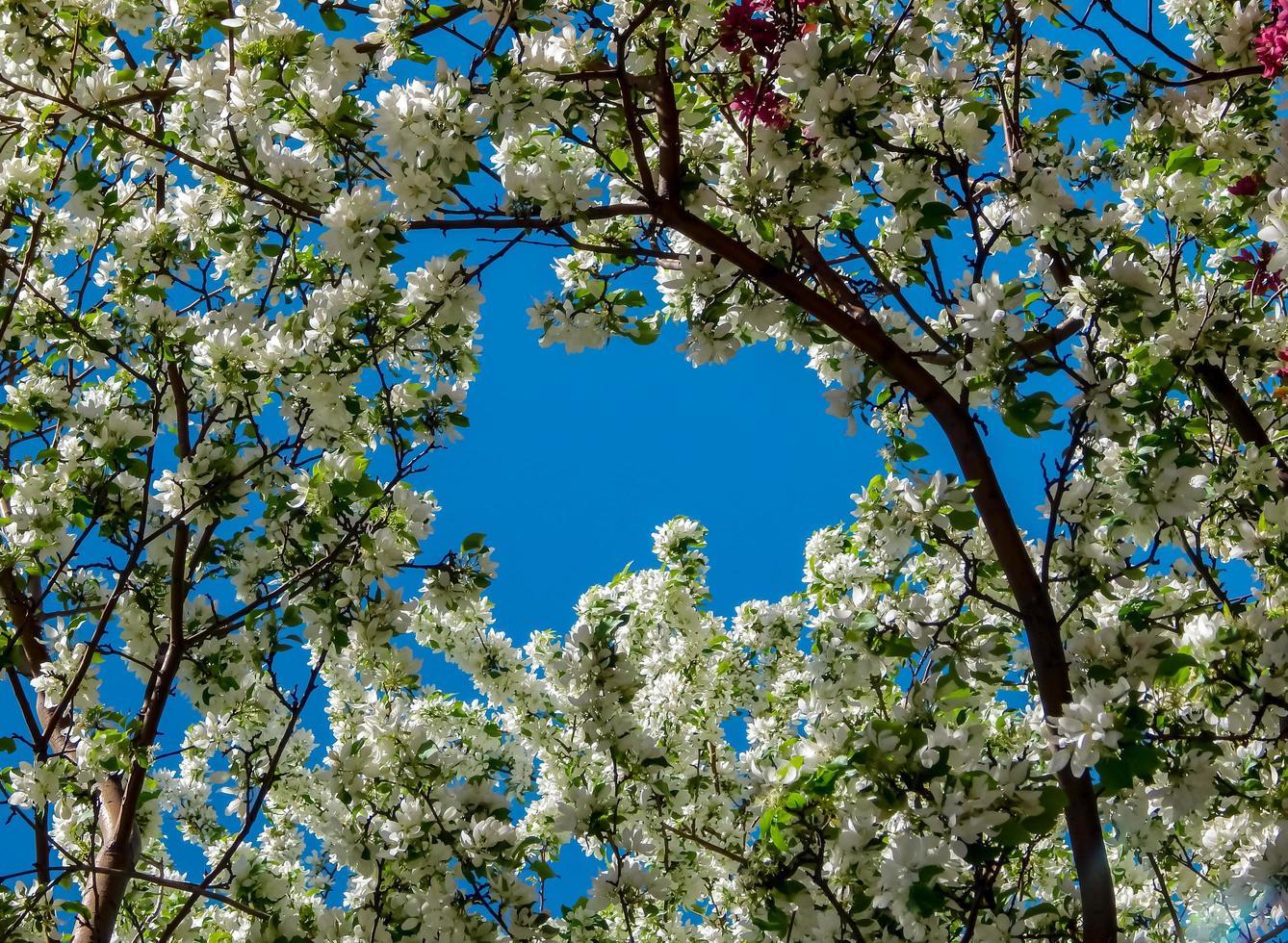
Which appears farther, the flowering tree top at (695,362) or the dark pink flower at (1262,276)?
the dark pink flower at (1262,276)

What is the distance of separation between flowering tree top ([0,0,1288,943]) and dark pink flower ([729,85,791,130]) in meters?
0.03

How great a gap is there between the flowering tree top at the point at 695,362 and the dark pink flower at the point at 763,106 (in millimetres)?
25

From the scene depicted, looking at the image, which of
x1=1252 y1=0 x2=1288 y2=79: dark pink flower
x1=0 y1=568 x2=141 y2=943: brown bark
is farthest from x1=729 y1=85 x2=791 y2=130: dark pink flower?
x1=0 y1=568 x2=141 y2=943: brown bark

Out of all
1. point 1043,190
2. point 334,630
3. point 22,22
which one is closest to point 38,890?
point 334,630

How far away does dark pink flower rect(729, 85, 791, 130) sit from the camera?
248 cm

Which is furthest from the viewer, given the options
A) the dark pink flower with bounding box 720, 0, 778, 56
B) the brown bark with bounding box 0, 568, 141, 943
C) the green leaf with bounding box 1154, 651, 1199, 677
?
the brown bark with bounding box 0, 568, 141, 943

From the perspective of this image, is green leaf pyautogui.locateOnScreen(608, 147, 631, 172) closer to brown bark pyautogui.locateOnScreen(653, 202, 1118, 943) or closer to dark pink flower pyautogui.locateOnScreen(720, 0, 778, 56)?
brown bark pyautogui.locateOnScreen(653, 202, 1118, 943)

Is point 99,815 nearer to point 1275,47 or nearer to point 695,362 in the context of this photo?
point 695,362

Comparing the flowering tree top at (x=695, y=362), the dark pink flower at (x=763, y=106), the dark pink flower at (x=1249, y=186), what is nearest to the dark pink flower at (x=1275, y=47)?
the flowering tree top at (x=695, y=362)

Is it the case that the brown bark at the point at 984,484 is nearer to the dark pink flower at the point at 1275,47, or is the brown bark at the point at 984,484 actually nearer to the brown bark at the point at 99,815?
the dark pink flower at the point at 1275,47

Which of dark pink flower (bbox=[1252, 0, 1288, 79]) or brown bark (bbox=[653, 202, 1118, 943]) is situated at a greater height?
dark pink flower (bbox=[1252, 0, 1288, 79])

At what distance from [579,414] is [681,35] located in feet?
40.6

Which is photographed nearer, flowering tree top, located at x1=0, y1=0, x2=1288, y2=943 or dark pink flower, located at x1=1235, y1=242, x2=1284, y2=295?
flowering tree top, located at x1=0, y1=0, x2=1288, y2=943

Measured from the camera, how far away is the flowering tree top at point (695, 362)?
2.20 metres
